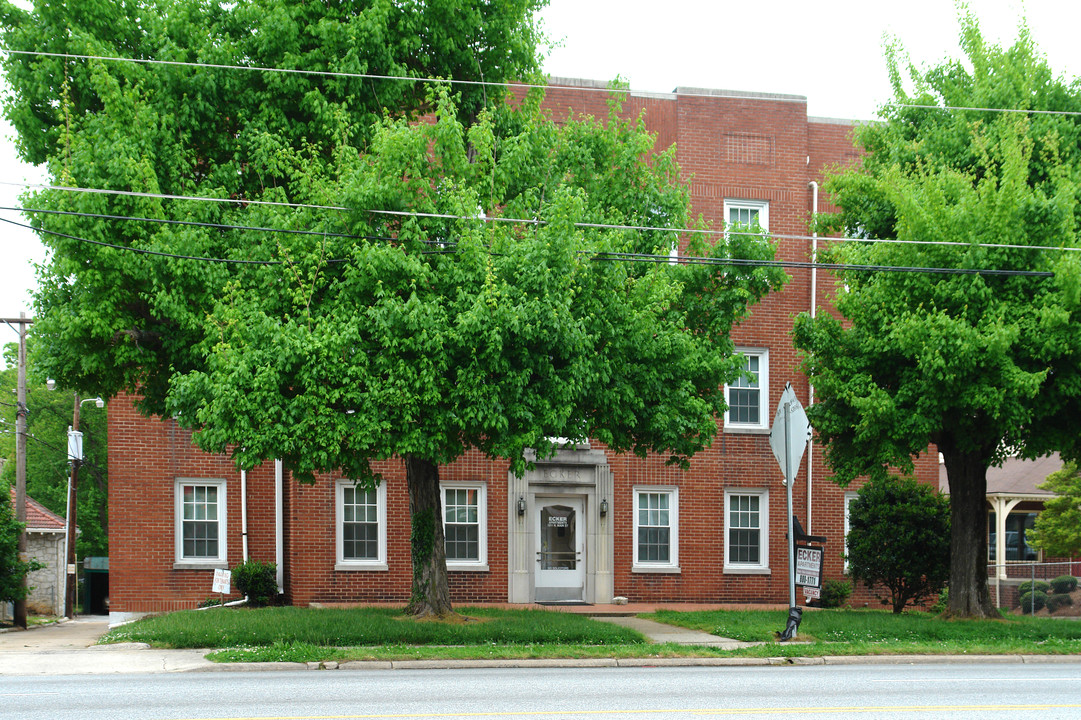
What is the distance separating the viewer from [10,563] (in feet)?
69.7

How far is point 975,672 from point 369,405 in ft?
27.7

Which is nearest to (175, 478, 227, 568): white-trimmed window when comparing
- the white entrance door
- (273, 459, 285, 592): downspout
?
(273, 459, 285, 592): downspout

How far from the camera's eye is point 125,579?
2167 cm

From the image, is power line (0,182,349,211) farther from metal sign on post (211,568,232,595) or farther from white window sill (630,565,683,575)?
white window sill (630,565,683,575)

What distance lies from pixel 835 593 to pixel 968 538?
218 inches

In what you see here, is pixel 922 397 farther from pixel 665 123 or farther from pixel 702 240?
pixel 665 123

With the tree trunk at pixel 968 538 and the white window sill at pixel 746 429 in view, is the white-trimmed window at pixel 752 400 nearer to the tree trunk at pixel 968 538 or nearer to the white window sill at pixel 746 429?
the white window sill at pixel 746 429

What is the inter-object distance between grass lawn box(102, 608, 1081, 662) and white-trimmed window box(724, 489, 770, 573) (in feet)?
20.8

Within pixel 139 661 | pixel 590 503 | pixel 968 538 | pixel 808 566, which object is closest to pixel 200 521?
pixel 590 503

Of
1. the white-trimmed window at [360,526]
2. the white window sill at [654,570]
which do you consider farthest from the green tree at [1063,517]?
the white-trimmed window at [360,526]

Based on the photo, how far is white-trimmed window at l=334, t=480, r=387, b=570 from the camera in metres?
22.3

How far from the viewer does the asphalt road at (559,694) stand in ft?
29.9

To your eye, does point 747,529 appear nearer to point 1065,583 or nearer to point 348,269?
point 1065,583

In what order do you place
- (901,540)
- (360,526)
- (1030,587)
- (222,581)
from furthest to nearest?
1. (1030,587)
2. (360,526)
3. (901,540)
4. (222,581)
